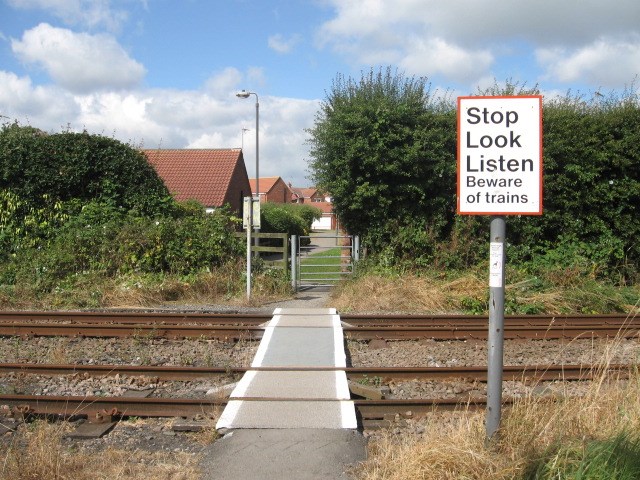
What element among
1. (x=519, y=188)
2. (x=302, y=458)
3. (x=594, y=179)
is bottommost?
(x=302, y=458)

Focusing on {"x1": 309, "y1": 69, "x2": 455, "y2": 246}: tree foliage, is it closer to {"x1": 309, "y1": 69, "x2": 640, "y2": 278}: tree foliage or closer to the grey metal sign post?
{"x1": 309, "y1": 69, "x2": 640, "y2": 278}: tree foliage

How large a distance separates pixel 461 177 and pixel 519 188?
1.39ft

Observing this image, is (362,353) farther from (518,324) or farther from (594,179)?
(594,179)

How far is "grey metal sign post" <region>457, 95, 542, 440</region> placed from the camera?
468 centimetres

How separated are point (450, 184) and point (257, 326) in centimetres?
838

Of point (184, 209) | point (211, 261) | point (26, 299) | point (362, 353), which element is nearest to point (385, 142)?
point (211, 261)

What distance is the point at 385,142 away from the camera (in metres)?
16.8

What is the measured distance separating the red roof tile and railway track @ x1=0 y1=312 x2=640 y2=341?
69.0ft

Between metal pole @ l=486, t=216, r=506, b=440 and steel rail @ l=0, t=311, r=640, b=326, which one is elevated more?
metal pole @ l=486, t=216, r=506, b=440

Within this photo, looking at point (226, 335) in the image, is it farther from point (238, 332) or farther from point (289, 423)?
point (289, 423)

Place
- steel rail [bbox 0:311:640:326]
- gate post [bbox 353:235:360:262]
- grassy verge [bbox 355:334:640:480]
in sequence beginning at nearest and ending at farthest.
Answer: grassy verge [bbox 355:334:640:480] < steel rail [bbox 0:311:640:326] < gate post [bbox 353:235:360:262]

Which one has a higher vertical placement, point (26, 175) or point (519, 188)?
point (26, 175)

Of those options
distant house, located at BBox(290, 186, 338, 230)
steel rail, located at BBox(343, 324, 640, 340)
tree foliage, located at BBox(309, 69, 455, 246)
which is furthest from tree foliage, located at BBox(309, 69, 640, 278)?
distant house, located at BBox(290, 186, 338, 230)

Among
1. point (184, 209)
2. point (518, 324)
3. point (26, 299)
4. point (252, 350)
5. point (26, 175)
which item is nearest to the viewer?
point (252, 350)
